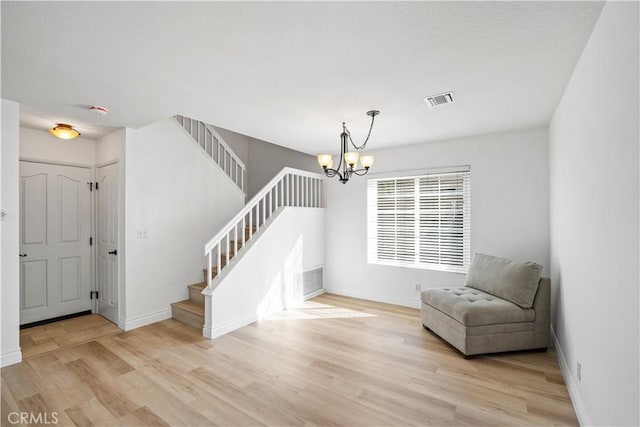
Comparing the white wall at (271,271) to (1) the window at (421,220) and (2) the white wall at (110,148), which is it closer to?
(1) the window at (421,220)

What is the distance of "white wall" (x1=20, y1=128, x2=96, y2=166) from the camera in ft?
12.5

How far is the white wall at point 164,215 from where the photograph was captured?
380cm

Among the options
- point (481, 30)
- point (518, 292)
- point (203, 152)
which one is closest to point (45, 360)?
point (203, 152)

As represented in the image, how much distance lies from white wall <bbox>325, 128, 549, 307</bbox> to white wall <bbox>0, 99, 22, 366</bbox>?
4.04 m

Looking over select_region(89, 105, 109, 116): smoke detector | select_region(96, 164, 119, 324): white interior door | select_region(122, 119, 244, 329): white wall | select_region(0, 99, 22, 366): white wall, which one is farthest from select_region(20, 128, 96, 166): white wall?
select_region(89, 105, 109, 116): smoke detector

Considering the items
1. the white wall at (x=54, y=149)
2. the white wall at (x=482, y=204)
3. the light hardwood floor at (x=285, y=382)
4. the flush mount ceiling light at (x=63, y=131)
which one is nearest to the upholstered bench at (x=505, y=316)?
the light hardwood floor at (x=285, y=382)

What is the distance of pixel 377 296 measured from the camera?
4.95 meters

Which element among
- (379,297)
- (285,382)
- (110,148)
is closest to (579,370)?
(285,382)

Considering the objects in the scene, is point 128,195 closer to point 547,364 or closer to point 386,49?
point 386,49

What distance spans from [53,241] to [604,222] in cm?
554

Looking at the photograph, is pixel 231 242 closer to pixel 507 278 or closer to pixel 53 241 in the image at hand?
pixel 53 241

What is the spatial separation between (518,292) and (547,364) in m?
0.65

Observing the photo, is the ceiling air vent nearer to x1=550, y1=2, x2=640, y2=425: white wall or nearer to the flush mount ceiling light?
x1=550, y1=2, x2=640, y2=425: white wall

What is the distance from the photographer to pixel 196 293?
4246mm
